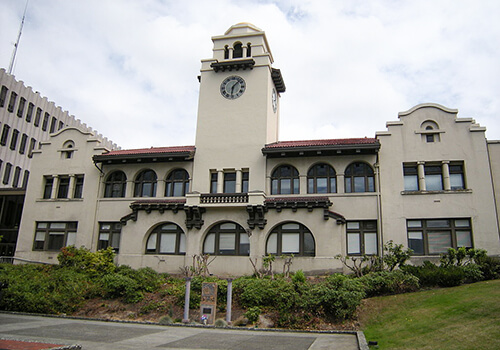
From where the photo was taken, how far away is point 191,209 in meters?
28.1

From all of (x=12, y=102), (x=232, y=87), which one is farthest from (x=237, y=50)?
(x=12, y=102)

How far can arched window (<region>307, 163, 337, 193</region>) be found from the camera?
1110 inches

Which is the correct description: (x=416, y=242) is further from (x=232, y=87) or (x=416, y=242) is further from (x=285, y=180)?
(x=232, y=87)

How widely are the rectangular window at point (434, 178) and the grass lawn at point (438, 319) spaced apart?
8259 millimetres

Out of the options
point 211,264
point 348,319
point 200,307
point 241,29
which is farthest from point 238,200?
point 241,29

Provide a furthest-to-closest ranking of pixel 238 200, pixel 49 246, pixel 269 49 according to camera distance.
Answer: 1. pixel 269 49
2. pixel 49 246
3. pixel 238 200

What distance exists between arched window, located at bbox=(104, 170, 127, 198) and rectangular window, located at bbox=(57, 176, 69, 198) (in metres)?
3.52

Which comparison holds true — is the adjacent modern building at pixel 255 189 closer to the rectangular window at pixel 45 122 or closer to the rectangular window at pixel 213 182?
the rectangular window at pixel 213 182

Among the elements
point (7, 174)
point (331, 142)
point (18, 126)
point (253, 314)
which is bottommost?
point (253, 314)

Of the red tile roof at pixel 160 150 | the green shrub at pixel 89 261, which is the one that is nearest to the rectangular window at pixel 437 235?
the red tile roof at pixel 160 150

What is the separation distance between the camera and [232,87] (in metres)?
31.4

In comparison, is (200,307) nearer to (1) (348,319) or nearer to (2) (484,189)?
(1) (348,319)

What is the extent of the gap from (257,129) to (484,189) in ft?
47.8

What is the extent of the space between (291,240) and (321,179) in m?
4.51
